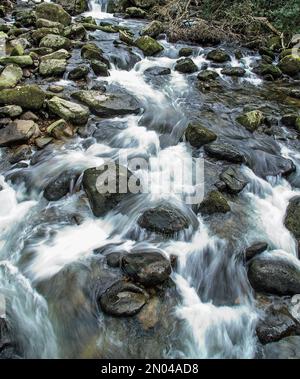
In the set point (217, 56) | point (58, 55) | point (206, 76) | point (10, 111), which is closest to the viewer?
point (10, 111)

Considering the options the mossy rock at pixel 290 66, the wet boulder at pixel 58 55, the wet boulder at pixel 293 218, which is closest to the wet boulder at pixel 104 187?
the wet boulder at pixel 293 218

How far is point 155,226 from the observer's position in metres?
5.00

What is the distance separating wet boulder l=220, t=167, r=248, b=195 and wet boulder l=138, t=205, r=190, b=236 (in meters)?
1.18

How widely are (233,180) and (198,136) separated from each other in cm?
130

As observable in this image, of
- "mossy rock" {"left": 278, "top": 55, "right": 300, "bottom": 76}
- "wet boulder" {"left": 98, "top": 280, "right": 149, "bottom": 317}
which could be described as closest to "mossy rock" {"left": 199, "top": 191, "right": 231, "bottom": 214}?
"wet boulder" {"left": 98, "top": 280, "right": 149, "bottom": 317}

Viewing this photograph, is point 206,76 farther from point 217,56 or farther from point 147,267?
point 147,267

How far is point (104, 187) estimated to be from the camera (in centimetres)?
534

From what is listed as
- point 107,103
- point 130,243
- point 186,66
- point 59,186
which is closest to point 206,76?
point 186,66

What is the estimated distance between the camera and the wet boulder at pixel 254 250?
4848 millimetres

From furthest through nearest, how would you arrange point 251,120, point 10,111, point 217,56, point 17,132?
point 217,56 → point 251,120 → point 10,111 → point 17,132

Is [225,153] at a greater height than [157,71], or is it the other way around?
[225,153]

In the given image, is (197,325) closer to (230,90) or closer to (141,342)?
A: (141,342)

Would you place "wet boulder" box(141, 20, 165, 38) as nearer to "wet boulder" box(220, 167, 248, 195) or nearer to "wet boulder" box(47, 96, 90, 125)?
"wet boulder" box(47, 96, 90, 125)

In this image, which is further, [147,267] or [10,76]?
[10,76]
